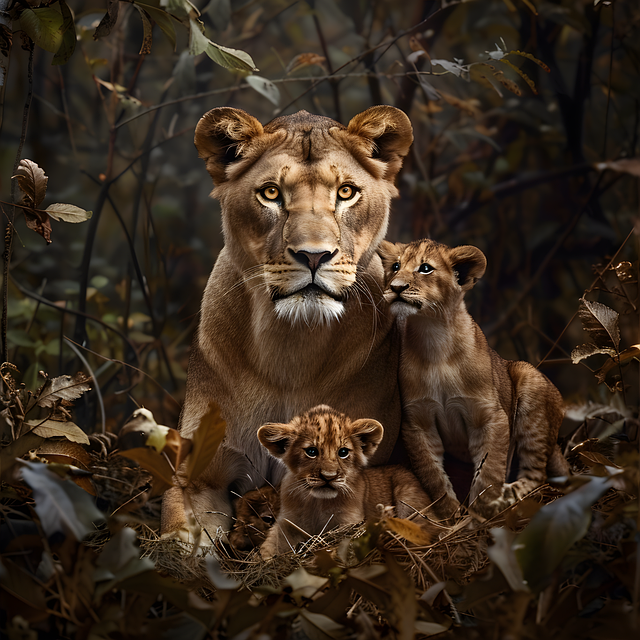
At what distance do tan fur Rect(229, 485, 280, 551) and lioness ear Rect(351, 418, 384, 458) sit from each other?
26 centimetres

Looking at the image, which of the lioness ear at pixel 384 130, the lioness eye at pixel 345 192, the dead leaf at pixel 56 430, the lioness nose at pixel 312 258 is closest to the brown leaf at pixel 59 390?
the dead leaf at pixel 56 430

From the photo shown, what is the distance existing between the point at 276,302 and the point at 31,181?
541mm

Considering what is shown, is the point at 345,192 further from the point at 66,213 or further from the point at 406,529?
the point at 406,529

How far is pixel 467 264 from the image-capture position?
141cm

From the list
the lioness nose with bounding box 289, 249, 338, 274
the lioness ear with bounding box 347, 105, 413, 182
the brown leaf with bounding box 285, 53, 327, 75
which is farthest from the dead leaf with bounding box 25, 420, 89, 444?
the brown leaf with bounding box 285, 53, 327, 75

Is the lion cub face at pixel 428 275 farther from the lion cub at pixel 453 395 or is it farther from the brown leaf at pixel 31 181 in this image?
the brown leaf at pixel 31 181

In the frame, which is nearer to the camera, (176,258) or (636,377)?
(636,377)

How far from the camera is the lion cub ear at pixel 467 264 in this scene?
4.56 ft

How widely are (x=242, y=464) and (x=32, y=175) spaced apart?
752 mm

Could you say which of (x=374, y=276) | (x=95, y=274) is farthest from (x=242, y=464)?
(x=95, y=274)

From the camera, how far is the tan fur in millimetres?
1410

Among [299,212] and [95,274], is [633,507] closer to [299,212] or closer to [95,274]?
[299,212]

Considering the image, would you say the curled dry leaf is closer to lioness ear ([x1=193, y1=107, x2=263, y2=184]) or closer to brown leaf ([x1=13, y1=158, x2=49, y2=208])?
brown leaf ([x1=13, y1=158, x2=49, y2=208])

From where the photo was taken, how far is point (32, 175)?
1.28m
